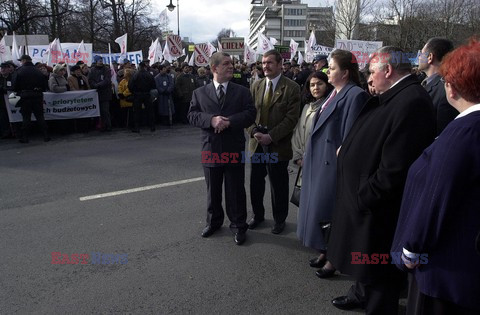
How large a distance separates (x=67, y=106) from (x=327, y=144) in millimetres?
9385

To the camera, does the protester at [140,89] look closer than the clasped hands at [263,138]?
No

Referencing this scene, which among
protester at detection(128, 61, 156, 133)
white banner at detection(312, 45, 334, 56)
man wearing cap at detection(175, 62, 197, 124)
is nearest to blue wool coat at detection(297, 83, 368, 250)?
protester at detection(128, 61, 156, 133)

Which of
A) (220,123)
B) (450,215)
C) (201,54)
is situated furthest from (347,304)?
(201,54)

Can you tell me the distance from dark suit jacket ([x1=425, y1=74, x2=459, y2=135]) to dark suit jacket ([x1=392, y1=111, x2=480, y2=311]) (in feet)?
5.21

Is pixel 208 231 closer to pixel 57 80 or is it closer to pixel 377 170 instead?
pixel 377 170

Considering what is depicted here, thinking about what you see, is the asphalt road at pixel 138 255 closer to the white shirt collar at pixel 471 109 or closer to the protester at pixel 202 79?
the white shirt collar at pixel 471 109

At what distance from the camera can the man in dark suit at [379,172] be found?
2.23 metres

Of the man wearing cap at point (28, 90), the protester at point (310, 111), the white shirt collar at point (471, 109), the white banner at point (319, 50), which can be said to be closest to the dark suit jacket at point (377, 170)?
the white shirt collar at point (471, 109)

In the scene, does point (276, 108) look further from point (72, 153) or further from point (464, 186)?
point (72, 153)

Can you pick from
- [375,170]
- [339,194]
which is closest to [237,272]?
[339,194]

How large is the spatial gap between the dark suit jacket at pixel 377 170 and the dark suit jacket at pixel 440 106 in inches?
38.0

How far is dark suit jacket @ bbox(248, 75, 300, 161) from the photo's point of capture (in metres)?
4.15

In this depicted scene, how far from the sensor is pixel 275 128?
4156mm

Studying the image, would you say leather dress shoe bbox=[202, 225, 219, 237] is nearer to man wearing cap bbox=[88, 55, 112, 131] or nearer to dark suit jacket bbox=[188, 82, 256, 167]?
dark suit jacket bbox=[188, 82, 256, 167]
